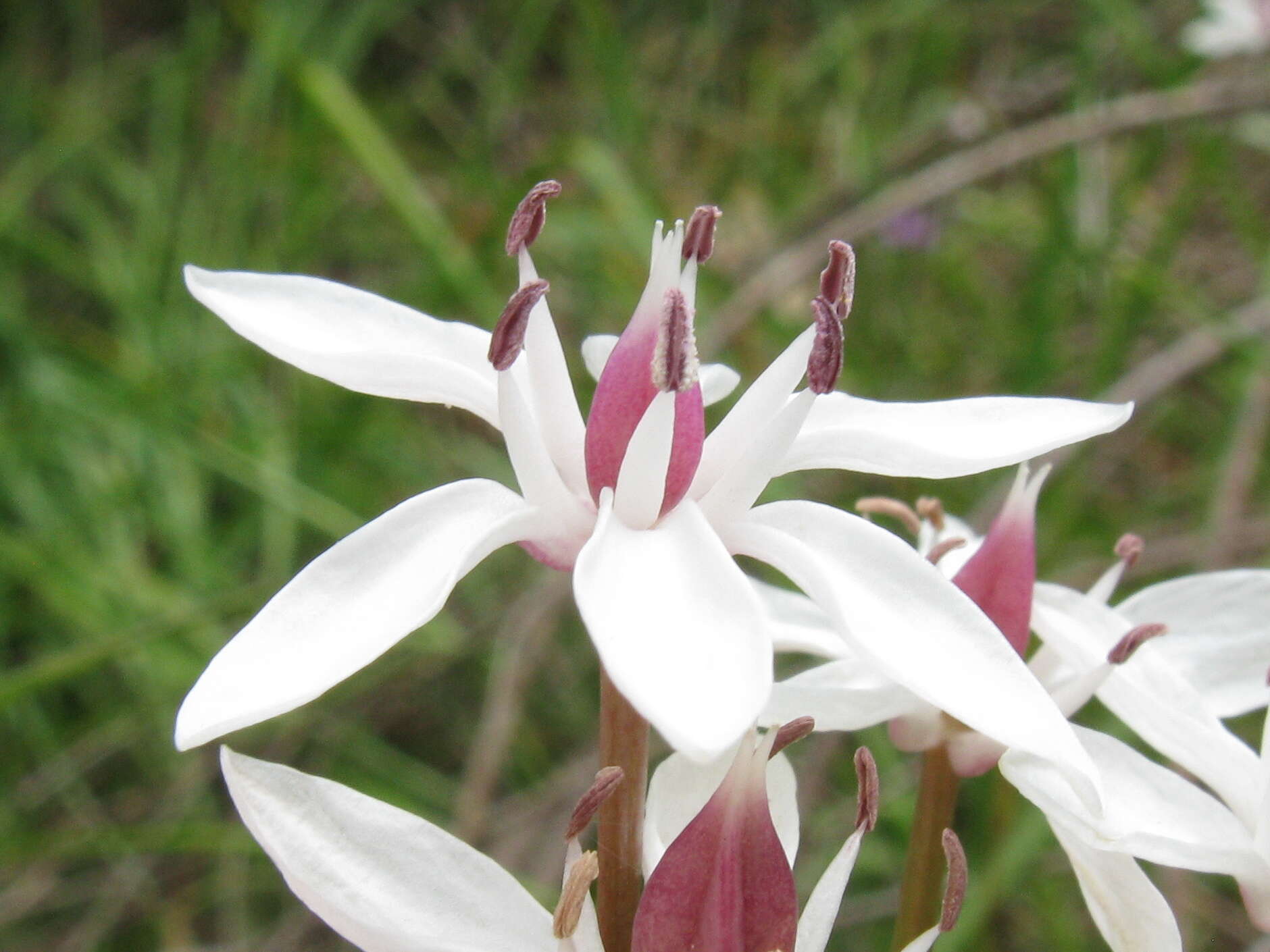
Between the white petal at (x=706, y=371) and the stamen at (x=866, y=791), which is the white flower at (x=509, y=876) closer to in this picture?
the stamen at (x=866, y=791)

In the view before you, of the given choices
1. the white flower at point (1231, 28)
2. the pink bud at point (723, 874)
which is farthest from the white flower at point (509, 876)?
the white flower at point (1231, 28)

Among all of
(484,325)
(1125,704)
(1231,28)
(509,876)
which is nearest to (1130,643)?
(1125,704)

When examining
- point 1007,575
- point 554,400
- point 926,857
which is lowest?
point 926,857

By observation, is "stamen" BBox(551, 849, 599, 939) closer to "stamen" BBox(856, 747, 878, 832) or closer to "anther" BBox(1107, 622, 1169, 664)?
"stamen" BBox(856, 747, 878, 832)

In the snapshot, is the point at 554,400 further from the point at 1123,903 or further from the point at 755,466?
the point at 1123,903

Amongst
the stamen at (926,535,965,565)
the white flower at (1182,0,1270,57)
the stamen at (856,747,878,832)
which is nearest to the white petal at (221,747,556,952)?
the stamen at (856,747,878,832)
